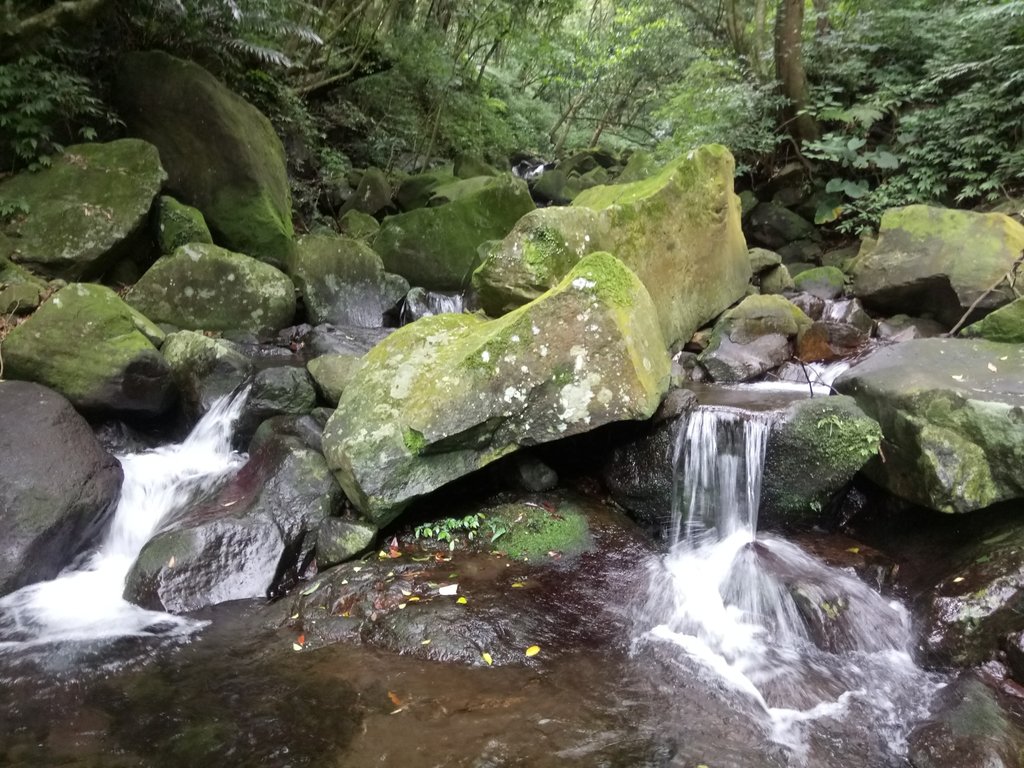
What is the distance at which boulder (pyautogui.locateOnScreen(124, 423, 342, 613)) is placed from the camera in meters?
4.66

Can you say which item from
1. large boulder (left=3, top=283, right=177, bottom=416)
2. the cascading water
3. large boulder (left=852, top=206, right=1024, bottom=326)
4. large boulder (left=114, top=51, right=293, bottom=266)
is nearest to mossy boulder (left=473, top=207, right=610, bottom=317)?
the cascading water

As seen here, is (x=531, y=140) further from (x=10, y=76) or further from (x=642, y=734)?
(x=642, y=734)

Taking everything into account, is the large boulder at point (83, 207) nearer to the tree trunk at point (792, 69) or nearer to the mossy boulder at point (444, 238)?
the mossy boulder at point (444, 238)

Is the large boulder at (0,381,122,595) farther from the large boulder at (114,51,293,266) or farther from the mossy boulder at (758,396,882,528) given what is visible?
the mossy boulder at (758,396,882,528)

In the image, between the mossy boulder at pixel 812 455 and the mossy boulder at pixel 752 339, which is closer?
the mossy boulder at pixel 812 455

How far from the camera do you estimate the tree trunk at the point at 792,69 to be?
34.8 feet

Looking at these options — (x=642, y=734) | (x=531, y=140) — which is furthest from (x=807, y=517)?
(x=531, y=140)

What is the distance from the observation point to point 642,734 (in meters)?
3.30

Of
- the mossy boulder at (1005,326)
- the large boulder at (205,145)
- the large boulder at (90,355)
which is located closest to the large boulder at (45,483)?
the large boulder at (90,355)

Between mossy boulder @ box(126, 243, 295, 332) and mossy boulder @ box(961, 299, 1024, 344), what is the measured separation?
8258 mm

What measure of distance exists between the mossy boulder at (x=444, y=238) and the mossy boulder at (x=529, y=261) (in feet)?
16.5

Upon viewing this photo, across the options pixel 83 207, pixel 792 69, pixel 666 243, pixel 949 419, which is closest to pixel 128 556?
pixel 83 207

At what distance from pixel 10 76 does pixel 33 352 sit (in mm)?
→ 4144

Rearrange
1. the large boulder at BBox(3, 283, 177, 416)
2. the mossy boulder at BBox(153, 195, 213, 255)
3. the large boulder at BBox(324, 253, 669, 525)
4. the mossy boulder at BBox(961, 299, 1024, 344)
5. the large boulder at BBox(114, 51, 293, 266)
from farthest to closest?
the large boulder at BBox(114, 51, 293, 266) < the mossy boulder at BBox(153, 195, 213, 255) < the large boulder at BBox(3, 283, 177, 416) < the mossy boulder at BBox(961, 299, 1024, 344) < the large boulder at BBox(324, 253, 669, 525)
